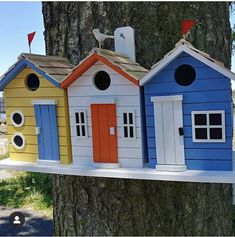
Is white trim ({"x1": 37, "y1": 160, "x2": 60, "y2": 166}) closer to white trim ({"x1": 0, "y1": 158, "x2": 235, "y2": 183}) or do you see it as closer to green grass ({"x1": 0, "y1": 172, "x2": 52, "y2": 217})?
white trim ({"x1": 0, "y1": 158, "x2": 235, "y2": 183})

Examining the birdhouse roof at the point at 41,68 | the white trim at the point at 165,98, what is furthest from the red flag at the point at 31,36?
the white trim at the point at 165,98

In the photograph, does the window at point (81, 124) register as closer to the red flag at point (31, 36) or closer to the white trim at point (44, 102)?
the white trim at point (44, 102)

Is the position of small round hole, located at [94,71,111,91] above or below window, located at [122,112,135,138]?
above

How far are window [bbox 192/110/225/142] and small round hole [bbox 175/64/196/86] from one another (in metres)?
0.12

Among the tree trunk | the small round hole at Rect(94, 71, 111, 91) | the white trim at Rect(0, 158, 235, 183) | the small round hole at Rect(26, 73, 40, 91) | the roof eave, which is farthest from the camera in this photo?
the tree trunk

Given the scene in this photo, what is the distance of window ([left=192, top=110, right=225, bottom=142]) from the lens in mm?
1212

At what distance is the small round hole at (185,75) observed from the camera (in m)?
1.27

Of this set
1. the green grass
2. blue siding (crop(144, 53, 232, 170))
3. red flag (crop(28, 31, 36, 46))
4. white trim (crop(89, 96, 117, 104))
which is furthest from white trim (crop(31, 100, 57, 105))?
the green grass

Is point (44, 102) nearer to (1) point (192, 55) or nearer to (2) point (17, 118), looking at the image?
(2) point (17, 118)

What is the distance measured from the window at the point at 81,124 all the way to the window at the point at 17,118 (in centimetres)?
26

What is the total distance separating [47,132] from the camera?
1.49 meters

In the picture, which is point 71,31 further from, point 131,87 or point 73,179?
point 73,179

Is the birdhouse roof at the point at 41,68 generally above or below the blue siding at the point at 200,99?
above

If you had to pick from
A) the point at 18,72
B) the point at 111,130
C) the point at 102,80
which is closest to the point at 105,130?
the point at 111,130
